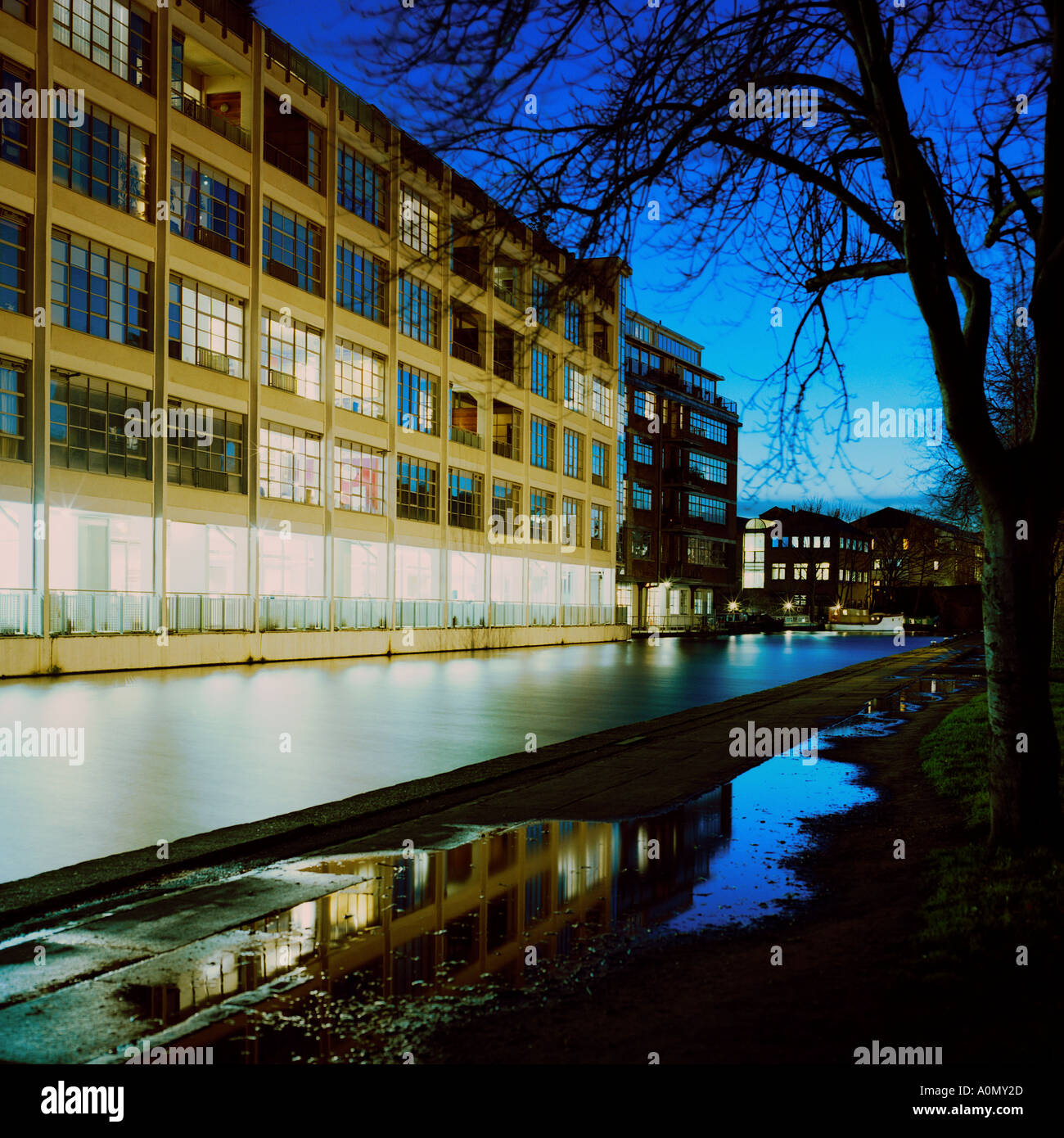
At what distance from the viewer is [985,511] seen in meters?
6.82

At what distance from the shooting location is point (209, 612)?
30531mm

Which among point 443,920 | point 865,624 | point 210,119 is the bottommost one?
point 865,624

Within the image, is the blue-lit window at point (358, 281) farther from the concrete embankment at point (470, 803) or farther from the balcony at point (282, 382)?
the concrete embankment at point (470, 803)

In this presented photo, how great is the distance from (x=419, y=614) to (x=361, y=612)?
4081 mm

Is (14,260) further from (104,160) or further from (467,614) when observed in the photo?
(467,614)

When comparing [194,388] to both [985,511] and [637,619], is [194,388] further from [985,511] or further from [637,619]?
[637,619]

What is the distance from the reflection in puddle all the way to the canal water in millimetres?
2311

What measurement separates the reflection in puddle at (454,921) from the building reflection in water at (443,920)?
0.04ft

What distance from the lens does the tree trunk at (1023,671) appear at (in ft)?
21.3

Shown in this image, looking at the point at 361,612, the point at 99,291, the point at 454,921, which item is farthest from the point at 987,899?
the point at 361,612

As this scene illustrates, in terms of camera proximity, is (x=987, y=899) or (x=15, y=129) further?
(x=15, y=129)

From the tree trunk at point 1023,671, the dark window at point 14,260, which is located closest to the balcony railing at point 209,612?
the dark window at point 14,260
